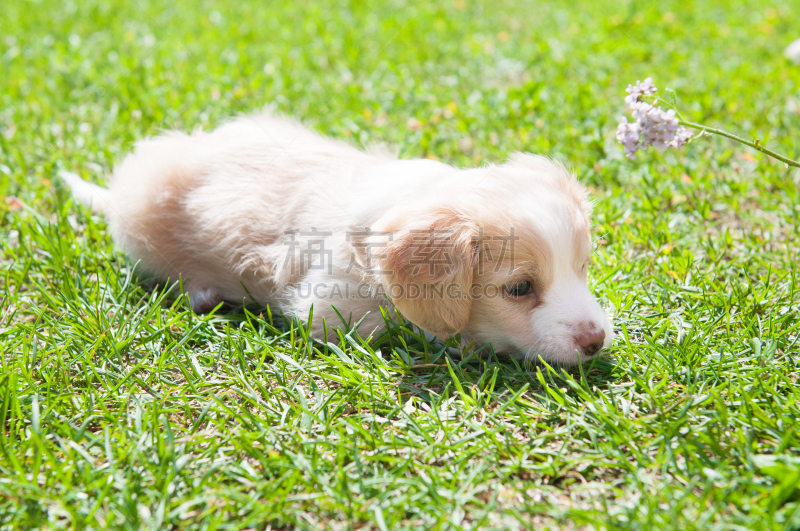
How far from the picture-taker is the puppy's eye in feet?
8.68

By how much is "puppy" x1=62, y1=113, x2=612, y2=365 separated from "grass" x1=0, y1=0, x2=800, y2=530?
193 mm

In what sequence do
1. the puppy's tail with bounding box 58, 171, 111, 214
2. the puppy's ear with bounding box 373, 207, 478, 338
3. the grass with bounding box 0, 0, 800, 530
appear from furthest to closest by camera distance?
the puppy's tail with bounding box 58, 171, 111, 214 < the puppy's ear with bounding box 373, 207, 478, 338 < the grass with bounding box 0, 0, 800, 530

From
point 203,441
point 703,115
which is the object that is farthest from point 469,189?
point 703,115

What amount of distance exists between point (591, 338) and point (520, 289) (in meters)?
0.35

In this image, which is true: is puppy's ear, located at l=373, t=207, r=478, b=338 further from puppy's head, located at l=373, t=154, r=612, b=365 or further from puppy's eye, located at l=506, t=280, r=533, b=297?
puppy's eye, located at l=506, t=280, r=533, b=297

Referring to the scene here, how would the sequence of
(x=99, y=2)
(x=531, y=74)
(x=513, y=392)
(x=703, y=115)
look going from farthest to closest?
(x=99, y=2)
(x=531, y=74)
(x=703, y=115)
(x=513, y=392)

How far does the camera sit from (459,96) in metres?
5.77

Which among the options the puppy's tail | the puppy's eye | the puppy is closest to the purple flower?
the puppy

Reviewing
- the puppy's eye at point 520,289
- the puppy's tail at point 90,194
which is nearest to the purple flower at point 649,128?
the puppy's eye at point 520,289

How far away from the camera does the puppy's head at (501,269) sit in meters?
2.54

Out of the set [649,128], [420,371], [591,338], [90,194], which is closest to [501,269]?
[591,338]

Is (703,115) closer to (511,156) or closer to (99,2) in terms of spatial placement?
(511,156)

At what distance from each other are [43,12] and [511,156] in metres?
7.52

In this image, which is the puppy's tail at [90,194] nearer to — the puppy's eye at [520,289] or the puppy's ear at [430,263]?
the puppy's ear at [430,263]
